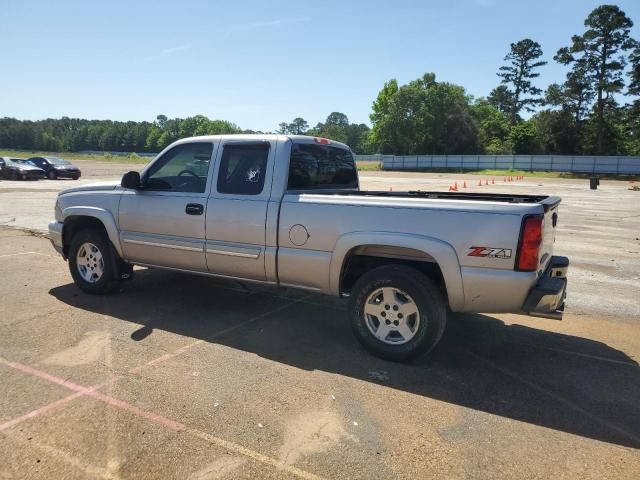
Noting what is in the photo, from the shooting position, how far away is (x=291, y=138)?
5008 mm

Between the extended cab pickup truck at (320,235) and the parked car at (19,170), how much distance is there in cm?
2776

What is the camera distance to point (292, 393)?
3.75 meters

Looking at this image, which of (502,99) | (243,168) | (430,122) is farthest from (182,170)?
(502,99)

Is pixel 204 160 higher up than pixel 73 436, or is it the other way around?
pixel 204 160

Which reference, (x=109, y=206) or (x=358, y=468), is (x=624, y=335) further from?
(x=109, y=206)

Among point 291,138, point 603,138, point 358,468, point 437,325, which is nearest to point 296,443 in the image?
point 358,468

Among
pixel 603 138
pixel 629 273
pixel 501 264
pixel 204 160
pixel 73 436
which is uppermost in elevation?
pixel 603 138

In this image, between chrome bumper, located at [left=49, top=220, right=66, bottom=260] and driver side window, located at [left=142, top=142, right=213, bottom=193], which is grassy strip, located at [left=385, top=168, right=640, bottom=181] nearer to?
driver side window, located at [left=142, top=142, right=213, bottom=193]

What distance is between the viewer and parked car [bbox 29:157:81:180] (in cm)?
3136

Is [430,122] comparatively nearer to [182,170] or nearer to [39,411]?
[182,170]

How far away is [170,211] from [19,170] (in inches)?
1167

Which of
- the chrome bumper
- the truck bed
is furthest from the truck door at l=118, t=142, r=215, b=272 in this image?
the truck bed

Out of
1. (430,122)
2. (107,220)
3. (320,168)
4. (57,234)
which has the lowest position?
(57,234)

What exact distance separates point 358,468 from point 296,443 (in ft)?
1.45
